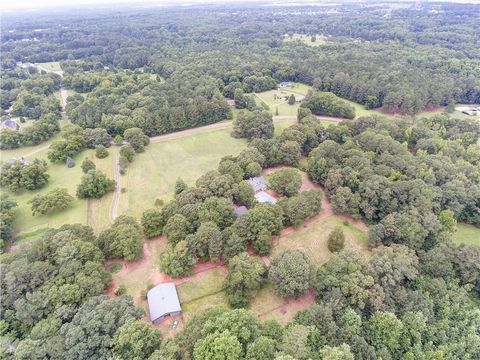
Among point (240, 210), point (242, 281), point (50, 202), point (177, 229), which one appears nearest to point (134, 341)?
point (242, 281)

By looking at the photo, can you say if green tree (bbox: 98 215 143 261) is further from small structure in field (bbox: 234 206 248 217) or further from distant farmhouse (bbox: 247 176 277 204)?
distant farmhouse (bbox: 247 176 277 204)

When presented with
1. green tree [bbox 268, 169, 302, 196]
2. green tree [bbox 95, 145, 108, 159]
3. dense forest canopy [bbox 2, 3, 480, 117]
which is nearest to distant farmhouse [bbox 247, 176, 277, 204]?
green tree [bbox 268, 169, 302, 196]

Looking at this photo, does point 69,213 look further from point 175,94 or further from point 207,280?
point 175,94

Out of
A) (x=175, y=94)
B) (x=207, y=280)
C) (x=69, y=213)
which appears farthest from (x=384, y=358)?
(x=175, y=94)

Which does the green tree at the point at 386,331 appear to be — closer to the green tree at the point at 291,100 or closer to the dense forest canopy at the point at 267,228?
the dense forest canopy at the point at 267,228

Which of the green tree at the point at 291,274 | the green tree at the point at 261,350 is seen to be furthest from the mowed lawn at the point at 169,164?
the green tree at the point at 261,350
